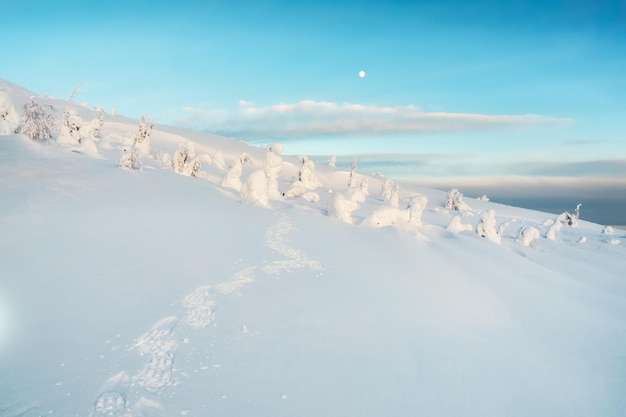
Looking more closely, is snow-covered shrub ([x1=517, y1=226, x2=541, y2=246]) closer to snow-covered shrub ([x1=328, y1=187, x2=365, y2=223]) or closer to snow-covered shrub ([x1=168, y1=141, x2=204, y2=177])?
snow-covered shrub ([x1=328, y1=187, x2=365, y2=223])

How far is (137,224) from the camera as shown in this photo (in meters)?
8.91

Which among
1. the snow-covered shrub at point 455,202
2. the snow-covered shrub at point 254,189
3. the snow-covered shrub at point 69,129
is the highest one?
the snow-covered shrub at point 69,129

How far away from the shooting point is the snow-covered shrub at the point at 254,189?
1358 centimetres

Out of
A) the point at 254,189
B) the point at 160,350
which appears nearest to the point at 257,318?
the point at 160,350

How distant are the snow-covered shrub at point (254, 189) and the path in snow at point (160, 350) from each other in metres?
5.84

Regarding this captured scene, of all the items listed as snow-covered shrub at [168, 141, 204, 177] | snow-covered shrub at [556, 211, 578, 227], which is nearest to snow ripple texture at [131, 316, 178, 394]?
snow-covered shrub at [168, 141, 204, 177]

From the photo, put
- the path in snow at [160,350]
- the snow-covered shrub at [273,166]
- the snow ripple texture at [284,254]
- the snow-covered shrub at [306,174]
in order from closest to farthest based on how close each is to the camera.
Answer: the path in snow at [160,350]
the snow ripple texture at [284,254]
the snow-covered shrub at [273,166]
the snow-covered shrub at [306,174]

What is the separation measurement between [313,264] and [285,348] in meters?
3.27

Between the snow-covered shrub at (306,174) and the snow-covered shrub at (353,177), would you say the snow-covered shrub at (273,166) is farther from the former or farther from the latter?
the snow-covered shrub at (353,177)

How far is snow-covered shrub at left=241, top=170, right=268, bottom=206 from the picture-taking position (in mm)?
13578

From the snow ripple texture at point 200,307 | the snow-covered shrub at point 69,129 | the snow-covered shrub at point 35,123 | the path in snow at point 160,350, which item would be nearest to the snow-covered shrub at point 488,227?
the path in snow at point 160,350

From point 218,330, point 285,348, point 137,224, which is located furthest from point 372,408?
point 137,224

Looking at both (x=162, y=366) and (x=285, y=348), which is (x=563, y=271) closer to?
(x=285, y=348)

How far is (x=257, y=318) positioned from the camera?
604cm
